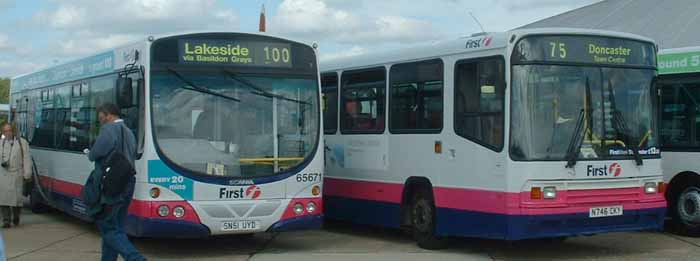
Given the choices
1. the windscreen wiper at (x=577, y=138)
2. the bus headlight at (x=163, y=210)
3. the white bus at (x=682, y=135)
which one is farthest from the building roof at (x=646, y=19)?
the bus headlight at (x=163, y=210)

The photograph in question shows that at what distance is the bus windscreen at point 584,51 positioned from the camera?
10859 millimetres

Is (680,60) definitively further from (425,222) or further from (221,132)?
(221,132)

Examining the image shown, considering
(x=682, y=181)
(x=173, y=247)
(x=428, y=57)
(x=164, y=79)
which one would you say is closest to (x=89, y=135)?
(x=173, y=247)

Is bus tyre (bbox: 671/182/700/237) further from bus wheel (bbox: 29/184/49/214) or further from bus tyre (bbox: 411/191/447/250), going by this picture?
bus wheel (bbox: 29/184/49/214)

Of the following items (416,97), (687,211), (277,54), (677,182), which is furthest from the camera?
(677,182)

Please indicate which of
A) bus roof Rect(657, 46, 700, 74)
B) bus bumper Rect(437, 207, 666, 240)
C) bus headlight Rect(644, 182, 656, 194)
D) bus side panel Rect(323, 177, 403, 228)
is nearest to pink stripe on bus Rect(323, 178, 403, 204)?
bus side panel Rect(323, 177, 403, 228)

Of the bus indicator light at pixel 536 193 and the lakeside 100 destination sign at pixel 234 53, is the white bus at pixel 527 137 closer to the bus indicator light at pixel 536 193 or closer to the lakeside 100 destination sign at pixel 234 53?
the bus indicator light at pixel 536 193

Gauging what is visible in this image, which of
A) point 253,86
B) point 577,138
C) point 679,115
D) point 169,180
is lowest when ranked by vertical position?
point 169,180

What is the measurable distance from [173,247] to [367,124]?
3218 millimetres

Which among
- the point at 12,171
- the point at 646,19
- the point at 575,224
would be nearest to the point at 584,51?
the point at 575,224

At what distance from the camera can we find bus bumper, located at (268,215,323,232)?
11789mm

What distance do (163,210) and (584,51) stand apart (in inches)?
207

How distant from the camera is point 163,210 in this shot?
1120cm

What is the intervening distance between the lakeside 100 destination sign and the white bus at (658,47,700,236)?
5.80 meters
